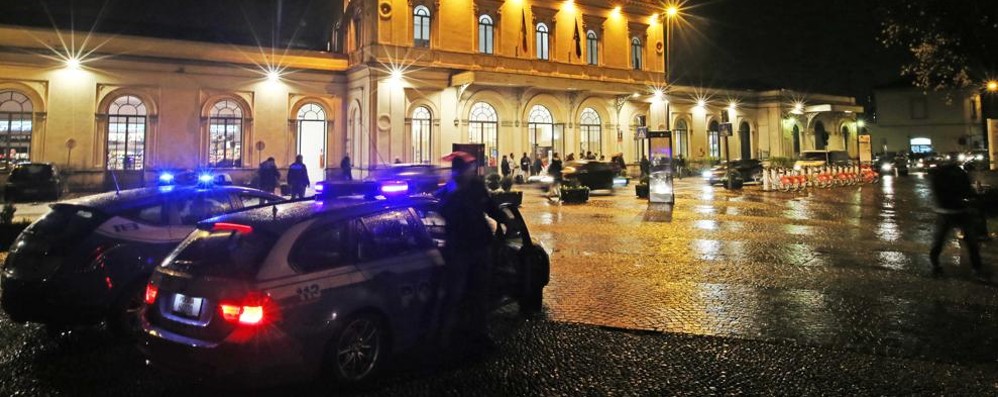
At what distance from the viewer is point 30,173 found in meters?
20.5

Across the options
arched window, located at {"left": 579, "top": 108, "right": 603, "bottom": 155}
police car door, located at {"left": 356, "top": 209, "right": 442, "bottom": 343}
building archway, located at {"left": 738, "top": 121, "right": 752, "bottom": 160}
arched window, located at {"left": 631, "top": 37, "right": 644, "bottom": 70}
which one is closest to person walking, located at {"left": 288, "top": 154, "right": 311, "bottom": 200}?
police car door, located at {"left": 356, "top": 209, "right": 442, "bottom": 343}

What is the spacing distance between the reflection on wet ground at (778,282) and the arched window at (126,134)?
2277 centimetres

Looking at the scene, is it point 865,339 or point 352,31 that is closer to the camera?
point 865,339

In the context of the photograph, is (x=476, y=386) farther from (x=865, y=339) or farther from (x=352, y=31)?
(x=352, y=31)

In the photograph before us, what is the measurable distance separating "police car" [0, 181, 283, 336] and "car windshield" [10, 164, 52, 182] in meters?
19.7

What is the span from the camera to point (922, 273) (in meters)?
8.20

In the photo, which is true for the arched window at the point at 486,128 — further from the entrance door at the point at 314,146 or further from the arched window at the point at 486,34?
the entrance door at the point at 314,146

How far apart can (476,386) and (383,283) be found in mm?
1109

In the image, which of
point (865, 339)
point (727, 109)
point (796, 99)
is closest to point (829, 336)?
point (865, 339)

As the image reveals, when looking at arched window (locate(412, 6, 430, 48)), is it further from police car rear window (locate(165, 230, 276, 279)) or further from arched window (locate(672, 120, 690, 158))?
police car rear window (locate(165, 230, 276, 279))

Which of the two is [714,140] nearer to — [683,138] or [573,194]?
[683,138]

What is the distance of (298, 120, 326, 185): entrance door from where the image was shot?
30.7m

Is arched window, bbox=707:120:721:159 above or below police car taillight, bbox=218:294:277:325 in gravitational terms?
Answer: above

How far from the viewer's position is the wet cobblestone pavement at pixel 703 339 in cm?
430
